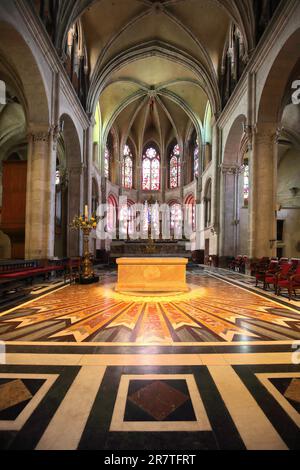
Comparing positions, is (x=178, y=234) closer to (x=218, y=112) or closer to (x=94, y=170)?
(x=94, y=170)

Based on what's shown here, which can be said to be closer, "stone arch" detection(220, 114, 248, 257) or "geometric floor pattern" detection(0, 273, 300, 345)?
"geometric floor pattern" detection(0, 273, 300, 345)

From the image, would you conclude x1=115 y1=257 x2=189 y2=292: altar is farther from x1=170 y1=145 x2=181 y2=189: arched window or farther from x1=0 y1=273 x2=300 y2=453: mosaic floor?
x1=170 y1=145 x2=181 y2=189: arched window

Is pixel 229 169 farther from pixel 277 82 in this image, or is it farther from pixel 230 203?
pixel 277 82

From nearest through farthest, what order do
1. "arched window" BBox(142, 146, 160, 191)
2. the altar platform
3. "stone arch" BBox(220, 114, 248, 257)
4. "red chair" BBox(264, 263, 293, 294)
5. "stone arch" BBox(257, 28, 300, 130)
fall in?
"red chair" BBox(264, 263, 293, 294), "stone arch" BBox(257, 28, 300, 130), "stone arch" BBox(220, 114, 248, 257), the altar platform, "arched window" BBox(142, 146, 160, 191)

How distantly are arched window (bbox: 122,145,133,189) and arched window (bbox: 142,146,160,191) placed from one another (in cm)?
178

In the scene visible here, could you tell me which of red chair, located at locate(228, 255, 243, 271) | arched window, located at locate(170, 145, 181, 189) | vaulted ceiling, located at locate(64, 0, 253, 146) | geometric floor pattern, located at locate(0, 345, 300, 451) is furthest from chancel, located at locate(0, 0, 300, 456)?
red chair, located at locate(228, 255, 243, 271)

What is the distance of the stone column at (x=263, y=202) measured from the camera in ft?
41.6

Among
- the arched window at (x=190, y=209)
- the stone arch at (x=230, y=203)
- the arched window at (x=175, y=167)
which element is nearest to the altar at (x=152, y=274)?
the stone arch at (x=230, y=203)

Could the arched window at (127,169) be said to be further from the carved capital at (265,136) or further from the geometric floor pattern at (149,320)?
the geometric floor pattern at (149,320)

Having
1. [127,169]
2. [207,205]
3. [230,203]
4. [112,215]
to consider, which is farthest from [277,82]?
[127,169]

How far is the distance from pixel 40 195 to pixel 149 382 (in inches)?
436

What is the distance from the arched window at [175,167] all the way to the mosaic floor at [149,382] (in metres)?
30.0

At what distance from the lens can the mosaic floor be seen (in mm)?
1868

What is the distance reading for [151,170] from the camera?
34625mm
